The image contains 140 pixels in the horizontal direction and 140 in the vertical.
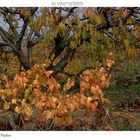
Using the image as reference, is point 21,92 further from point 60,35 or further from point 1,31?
point 1,31

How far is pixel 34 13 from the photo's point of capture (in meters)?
9.53

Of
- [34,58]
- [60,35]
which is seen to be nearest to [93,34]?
[60,35]

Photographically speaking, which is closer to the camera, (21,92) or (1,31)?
(21,92)

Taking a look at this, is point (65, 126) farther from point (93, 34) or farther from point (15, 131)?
point (93, 34)
